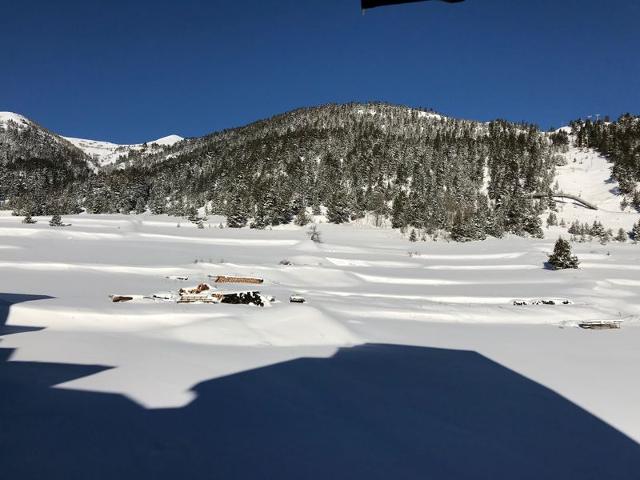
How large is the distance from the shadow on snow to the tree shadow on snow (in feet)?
0.05

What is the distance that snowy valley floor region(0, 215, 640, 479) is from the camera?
3.73 m

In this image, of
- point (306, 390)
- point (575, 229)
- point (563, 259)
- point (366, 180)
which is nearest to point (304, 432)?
point (306, 390)

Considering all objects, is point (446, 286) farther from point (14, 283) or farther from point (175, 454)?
point (175, 454)

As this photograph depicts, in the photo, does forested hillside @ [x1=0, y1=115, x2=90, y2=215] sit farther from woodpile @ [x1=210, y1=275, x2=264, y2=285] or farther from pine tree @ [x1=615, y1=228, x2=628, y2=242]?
pine tree @ [x1=615, y1=228, x2=628, y2=242]

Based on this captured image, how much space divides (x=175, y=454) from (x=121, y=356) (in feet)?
12.4

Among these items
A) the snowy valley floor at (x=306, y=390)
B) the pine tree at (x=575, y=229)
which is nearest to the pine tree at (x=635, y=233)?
the pine tree at (x=575, y=229)

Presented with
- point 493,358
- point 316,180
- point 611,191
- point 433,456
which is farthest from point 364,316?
point 611,191

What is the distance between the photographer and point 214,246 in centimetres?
3694

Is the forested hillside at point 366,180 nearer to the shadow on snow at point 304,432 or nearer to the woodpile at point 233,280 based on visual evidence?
the woodpile at point 233,280

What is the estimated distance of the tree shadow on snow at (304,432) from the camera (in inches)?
138

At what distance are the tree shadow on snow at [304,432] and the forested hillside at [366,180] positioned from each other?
136ft

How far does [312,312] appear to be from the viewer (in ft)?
38.2

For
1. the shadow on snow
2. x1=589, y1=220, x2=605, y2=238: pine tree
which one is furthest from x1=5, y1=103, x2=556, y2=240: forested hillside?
the shadow on snow

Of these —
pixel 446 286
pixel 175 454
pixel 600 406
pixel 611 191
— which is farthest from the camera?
pixel 611 191
